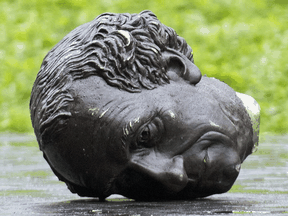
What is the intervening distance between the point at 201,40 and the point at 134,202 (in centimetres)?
1222

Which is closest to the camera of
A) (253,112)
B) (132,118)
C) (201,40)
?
(132,118)

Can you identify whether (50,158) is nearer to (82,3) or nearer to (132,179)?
(132,179)

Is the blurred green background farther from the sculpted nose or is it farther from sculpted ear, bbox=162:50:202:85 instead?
the sculpted nose

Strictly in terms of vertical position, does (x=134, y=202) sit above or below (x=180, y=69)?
below

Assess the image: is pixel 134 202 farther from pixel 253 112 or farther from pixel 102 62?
pixel 253 112

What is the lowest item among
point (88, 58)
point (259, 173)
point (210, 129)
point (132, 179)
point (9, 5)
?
point (9, 5)

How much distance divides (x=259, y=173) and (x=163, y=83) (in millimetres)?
2353

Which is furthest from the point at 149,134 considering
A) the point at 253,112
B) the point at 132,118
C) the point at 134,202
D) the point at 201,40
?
the point at 201,40

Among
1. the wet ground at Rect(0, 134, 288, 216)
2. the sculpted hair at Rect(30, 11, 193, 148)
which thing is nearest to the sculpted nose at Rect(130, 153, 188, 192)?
the wet ground at Rect(0, 134, 288, 216)

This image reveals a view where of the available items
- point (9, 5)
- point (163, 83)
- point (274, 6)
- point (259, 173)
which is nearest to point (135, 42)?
point (163, 83)

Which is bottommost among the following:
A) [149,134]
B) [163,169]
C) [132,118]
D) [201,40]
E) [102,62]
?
[201,40]

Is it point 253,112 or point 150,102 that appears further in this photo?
point 253,112

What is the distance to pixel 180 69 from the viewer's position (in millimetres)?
4012

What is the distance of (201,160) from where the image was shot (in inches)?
150
